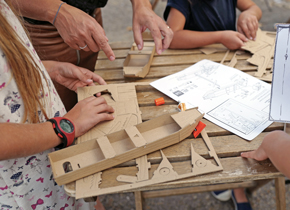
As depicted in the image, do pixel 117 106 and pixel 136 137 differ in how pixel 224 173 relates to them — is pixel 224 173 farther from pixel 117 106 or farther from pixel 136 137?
pixel 117 106

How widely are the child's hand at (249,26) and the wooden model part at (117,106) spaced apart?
0.75 meters

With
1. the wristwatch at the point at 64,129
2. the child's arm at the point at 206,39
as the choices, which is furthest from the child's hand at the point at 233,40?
the wristwatch at the point at 64,129

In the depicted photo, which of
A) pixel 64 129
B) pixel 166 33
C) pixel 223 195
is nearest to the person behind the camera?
pixel 64 129

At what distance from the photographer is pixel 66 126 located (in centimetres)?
74

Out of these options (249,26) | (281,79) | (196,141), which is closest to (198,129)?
(196,141)

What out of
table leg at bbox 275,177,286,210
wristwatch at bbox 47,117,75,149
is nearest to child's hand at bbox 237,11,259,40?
table leg at bbox 275,177,286,210

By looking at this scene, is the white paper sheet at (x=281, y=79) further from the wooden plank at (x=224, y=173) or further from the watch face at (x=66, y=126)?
the watch face at (x=66, y=126)

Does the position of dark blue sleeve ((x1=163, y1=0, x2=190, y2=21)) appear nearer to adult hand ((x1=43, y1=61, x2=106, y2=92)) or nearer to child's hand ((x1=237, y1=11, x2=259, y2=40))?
child's hand ((x1=237, y1=11, x2=259, y2=40))

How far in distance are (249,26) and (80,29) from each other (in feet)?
3.00

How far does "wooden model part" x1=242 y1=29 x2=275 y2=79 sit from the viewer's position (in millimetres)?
1111

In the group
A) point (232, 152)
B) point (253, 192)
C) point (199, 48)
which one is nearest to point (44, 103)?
point (232, 152)

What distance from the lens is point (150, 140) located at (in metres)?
0.76

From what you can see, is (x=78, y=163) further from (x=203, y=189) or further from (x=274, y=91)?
(x=203, y=189)

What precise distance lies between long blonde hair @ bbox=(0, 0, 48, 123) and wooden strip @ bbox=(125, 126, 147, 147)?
30 cm
